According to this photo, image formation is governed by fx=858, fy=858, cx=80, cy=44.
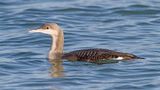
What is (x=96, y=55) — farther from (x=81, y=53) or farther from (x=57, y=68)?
(x=57, y=68)

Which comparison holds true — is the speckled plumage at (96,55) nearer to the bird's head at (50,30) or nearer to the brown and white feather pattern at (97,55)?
the brown and white feather pattern at (97,55)

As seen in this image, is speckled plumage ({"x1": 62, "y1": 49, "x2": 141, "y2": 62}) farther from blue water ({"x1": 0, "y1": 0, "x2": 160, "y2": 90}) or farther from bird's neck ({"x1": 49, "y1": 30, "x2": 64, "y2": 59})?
bird's neck ({"x1": 49, "y1": 30, "x2": 64, "y2": 59})

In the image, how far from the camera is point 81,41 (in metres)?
20.8

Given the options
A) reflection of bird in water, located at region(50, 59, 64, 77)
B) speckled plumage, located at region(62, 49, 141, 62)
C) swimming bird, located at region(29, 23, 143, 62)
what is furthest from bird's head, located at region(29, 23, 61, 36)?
speckled plumage, located at region(62, 49, 141, 62)

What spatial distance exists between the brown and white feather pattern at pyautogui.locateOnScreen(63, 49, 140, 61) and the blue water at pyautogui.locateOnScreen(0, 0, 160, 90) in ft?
0.43

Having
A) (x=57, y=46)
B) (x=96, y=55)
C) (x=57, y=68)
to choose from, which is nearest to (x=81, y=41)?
(x=57, y=46)

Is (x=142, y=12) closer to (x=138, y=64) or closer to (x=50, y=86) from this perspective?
(x=138, y=64)

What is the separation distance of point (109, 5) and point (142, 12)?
1.28 m

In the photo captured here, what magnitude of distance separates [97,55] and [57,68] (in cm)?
90

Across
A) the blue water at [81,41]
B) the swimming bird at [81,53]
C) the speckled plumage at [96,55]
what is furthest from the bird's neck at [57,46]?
the speckled plumage at [96,55]

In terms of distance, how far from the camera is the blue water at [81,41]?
15.8 metres

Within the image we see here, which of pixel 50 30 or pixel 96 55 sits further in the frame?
pixel 50 30

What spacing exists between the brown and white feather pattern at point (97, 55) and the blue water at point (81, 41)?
13 centimetres

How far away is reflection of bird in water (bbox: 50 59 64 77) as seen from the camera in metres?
16.6
